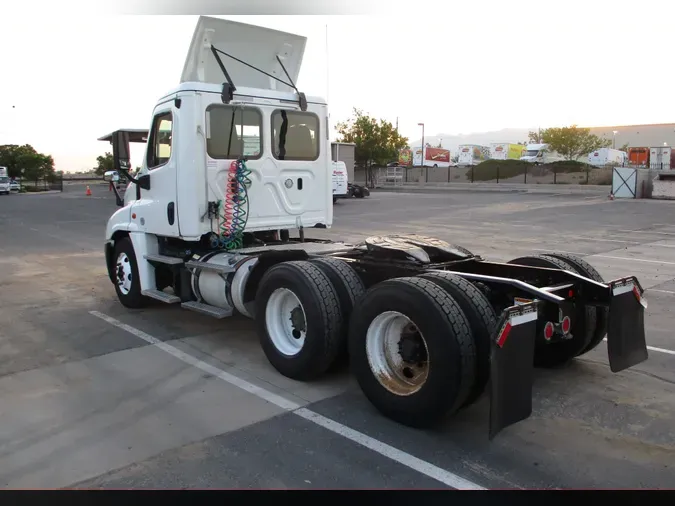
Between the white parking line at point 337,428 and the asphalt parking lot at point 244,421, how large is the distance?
13mm

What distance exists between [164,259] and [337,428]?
3.63m

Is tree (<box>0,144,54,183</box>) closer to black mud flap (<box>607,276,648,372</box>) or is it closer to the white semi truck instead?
the white semi truck

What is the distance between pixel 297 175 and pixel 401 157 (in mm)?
78257

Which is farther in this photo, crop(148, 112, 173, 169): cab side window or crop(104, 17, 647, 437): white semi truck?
crop(148, 112, 173, 169): cab side window

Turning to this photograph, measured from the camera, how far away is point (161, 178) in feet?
22.6

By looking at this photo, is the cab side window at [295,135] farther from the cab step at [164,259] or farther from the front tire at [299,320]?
the front tire at [299,320]

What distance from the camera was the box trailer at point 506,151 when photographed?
8309cm

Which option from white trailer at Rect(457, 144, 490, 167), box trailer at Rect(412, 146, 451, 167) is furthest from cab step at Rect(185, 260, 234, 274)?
white trailer at Rect(457, 144, 490, 167)

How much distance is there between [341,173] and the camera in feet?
100

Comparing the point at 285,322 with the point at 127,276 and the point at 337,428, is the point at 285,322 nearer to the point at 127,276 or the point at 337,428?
the point at 337,428

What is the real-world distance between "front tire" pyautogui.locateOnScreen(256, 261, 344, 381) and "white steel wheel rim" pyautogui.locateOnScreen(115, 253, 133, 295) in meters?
3.00

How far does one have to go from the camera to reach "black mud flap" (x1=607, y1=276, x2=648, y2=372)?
445 cm

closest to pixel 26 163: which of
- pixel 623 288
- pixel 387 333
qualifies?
pixel 387 333
